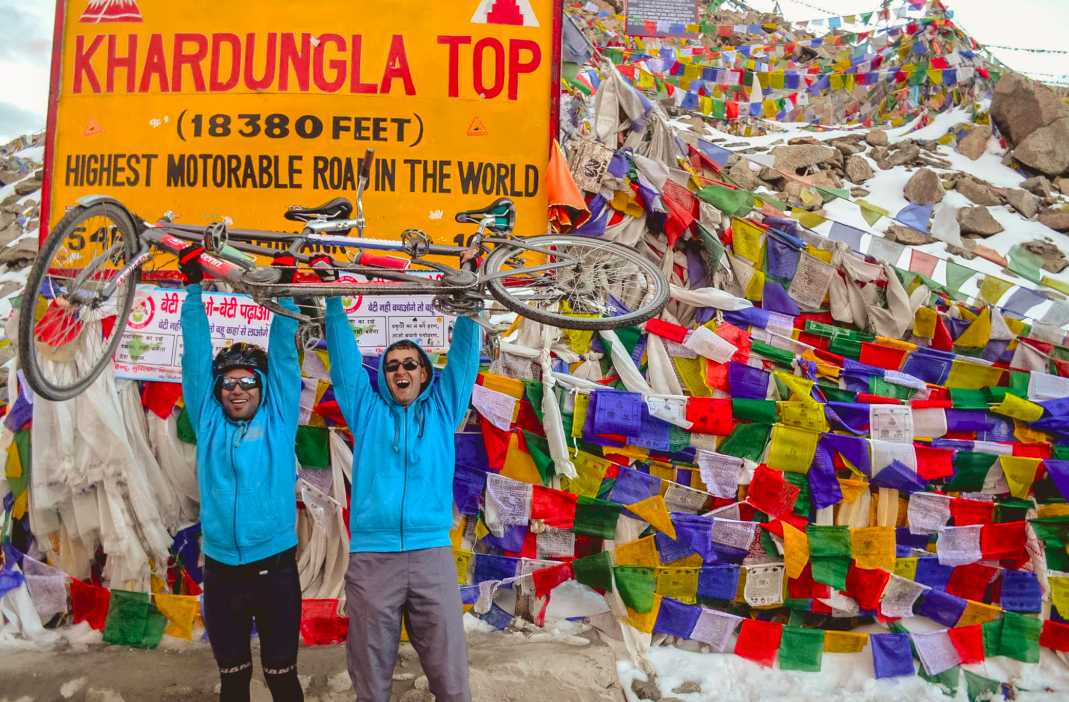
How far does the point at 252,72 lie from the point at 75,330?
7.43ft

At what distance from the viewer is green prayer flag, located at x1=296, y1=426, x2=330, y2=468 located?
4.98 meters

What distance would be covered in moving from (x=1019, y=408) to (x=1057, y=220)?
817 cm

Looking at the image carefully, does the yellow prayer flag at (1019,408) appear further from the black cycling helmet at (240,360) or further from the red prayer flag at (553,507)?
the black cycling helmet at (240,360)

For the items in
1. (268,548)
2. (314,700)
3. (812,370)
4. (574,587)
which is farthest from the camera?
(812,370)

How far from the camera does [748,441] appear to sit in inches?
201

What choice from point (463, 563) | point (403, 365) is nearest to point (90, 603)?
point (463, 563)

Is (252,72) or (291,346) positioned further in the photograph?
(252,72)

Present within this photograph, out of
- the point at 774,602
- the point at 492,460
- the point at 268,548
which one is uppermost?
the point at 492,460

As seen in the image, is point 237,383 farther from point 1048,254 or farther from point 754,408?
point 1048,254

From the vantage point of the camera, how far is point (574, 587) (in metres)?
4.92

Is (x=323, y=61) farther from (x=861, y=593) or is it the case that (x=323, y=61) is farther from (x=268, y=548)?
(x=861, y=593)

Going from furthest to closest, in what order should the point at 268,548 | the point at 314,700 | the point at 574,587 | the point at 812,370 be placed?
the point at 812,370 < the point at 574,587 < the point at 314,700 < the point at 268,548

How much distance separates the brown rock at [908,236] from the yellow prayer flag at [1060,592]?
6395 mm

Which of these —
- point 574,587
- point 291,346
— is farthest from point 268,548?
point 574,587
